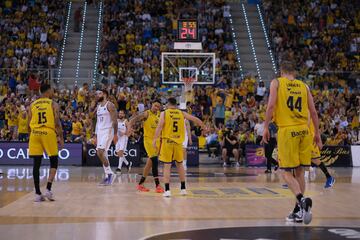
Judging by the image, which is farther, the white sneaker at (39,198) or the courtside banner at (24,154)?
the courtside banner at (24,154)

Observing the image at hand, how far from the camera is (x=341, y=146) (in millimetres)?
25344

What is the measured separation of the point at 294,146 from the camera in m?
9.57

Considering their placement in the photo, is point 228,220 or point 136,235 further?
point 228,220

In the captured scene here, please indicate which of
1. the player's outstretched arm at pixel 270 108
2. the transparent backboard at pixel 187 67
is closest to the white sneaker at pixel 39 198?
the player's outstretched arm at pixel 270 108

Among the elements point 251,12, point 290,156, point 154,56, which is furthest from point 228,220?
point 251,12

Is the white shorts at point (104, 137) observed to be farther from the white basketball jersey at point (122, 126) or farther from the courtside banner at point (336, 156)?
the courtside banner at point (336, 156)

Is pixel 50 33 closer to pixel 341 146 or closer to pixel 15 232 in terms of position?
pixel 341 146

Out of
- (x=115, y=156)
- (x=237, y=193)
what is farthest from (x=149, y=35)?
(x=237, y=193)

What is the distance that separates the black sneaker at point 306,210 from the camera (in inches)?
352

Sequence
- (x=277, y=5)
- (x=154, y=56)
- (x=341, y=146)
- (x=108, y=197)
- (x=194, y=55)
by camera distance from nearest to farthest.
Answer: (x=108, y=197) → (x=341, y=146) → (x=194, y=55) → (x=154, y=56) → (x=277, y=5)

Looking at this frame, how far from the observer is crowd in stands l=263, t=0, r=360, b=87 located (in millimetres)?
34281

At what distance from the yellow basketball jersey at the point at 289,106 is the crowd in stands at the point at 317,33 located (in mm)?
22184

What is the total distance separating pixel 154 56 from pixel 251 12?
27.3 feet

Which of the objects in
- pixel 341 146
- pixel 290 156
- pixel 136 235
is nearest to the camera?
pixel 136 235
